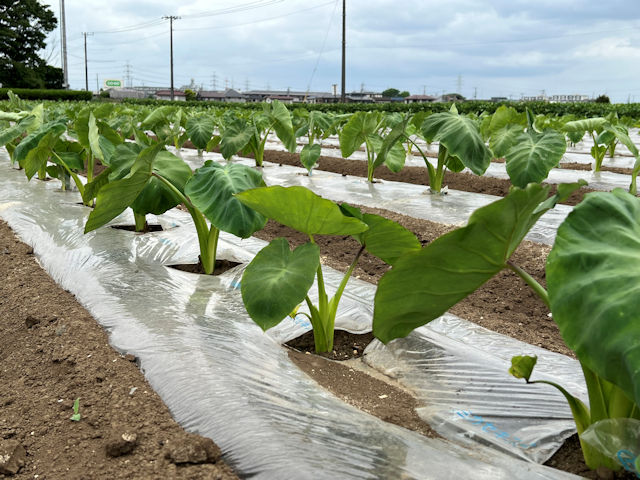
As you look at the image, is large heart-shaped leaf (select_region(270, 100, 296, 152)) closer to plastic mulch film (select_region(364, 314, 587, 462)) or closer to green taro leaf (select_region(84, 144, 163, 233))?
green taro leaf (select_region(84, 144, 163, 233))

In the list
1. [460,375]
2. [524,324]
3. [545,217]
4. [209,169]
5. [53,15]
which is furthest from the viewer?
[53,15]

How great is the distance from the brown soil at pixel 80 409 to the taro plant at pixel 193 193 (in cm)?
44

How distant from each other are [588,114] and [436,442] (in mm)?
13338

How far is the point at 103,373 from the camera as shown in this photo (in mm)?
1694

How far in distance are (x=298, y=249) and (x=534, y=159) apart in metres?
2.11

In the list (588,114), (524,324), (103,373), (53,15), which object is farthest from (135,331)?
(53,15)

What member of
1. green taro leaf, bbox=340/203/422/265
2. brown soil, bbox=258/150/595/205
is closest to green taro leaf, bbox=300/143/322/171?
brown soil, bbox=258/150/595/205

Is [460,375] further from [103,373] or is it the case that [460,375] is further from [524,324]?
[103,373]

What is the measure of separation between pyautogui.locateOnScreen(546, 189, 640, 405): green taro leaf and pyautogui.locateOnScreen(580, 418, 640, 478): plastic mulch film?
36 centimetres

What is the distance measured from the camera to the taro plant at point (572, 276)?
2.66 ft

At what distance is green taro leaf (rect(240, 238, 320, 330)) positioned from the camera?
143cm

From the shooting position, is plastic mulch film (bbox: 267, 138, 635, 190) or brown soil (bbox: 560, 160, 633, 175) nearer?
plastic mulch film (bbox: 267, 138, 635, 190)

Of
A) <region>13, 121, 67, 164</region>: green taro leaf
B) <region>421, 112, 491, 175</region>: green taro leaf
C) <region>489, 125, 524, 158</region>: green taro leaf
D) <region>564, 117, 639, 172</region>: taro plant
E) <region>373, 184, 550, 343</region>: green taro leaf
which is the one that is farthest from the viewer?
<region>564, 117, 639, 172</region>: taro plant

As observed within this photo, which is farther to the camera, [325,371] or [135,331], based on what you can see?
[135,331]
